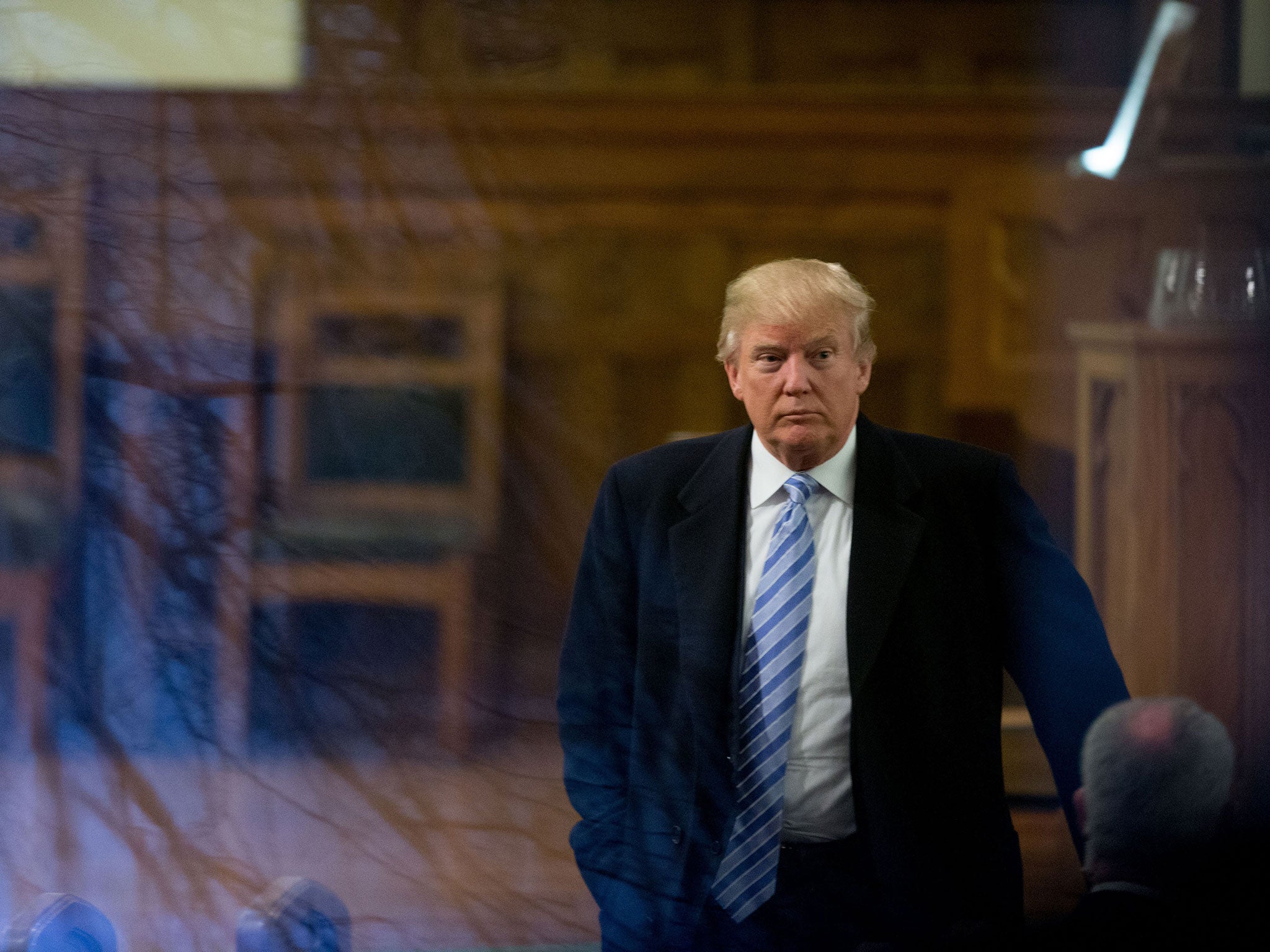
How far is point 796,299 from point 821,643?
0.22m

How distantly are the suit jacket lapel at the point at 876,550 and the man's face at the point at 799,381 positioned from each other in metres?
0.04

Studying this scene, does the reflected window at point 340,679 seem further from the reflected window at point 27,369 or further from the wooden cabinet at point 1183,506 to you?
the wooden cabinet at point 1183,506

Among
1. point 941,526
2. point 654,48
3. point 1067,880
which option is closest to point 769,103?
point 654,48

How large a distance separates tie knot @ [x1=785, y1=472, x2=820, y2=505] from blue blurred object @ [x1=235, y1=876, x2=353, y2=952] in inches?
18.8

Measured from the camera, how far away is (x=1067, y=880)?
0.88 metres

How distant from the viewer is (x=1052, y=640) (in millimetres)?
769

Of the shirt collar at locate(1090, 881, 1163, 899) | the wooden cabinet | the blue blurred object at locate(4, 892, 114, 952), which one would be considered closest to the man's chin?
the wooden cabinet

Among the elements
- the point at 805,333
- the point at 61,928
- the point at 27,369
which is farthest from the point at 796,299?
the point at 61,928

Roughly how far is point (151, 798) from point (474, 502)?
34 centimetres

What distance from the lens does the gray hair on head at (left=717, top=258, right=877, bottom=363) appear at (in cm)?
71

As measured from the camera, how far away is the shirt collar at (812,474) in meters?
0.76

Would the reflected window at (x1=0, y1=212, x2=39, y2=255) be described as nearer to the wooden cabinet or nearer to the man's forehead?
the man's forehead

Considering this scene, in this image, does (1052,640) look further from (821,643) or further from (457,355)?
(457,355)

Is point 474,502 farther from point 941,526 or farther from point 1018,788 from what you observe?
point 1018,788
